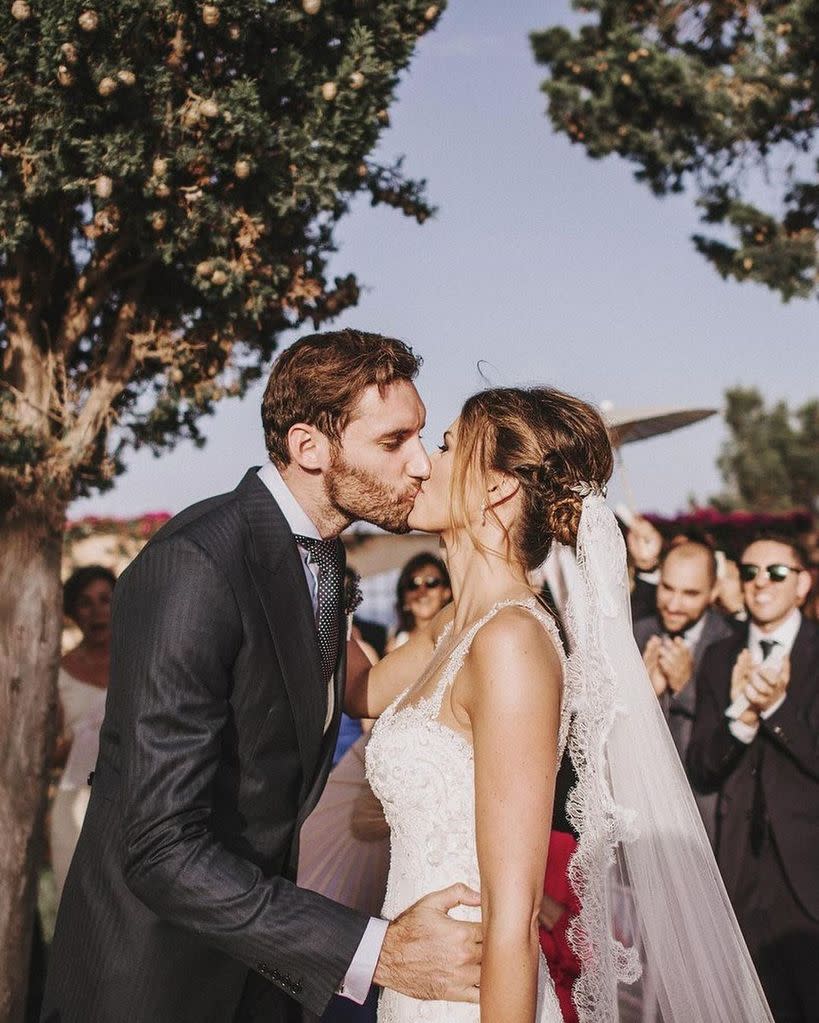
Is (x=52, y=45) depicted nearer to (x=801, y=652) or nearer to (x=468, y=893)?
(x=468, y=893)

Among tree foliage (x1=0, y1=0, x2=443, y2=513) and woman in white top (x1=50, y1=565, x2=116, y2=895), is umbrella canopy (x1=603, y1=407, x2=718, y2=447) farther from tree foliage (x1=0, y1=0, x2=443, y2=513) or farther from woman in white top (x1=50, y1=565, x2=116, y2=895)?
tree foliage (x1=0, y1=0, x2=443, y2=513)

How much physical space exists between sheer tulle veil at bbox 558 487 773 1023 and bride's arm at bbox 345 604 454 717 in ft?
2.02

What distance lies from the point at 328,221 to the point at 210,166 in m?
0.51

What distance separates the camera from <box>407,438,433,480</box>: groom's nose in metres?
2.83

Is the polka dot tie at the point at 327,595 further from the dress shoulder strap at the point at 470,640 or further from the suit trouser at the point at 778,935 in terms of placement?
the suit trouser at the point at 778,935

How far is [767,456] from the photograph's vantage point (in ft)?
156

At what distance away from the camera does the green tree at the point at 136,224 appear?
9.75 feet

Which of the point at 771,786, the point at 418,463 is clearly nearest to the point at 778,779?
the point at 771,786

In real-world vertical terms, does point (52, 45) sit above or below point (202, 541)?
above

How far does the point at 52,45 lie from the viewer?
282 cm

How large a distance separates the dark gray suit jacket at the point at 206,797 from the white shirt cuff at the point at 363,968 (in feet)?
0.08

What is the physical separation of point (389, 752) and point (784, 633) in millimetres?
3340

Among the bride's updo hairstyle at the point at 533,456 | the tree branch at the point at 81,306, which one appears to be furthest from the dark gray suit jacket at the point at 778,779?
the tree branch at the point at 81,306

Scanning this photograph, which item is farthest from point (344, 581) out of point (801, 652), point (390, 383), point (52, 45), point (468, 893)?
point (801, 652)
